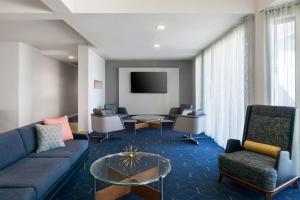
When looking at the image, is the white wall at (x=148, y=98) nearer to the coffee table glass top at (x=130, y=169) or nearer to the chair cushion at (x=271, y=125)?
the chair cushion at (x=271, y=125)

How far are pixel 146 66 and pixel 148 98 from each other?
1281 mm

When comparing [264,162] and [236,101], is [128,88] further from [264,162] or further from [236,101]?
[264,162]

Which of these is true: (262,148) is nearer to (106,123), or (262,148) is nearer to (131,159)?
(131,159)

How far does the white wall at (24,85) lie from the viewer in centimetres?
605

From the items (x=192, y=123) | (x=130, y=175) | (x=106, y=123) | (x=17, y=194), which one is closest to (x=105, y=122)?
(x=106, y=123)

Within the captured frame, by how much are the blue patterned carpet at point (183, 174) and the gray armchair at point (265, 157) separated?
177 millimetres

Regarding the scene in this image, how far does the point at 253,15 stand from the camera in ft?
11.7

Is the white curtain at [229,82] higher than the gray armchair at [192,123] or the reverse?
higher

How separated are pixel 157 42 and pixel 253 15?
2557 mm

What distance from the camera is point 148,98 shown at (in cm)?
854

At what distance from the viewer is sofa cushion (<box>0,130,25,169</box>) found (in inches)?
96.0

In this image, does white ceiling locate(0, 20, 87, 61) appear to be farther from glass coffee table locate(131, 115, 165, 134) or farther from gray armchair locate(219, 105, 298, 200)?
gray armchair locate(219, 105, 298, 200)

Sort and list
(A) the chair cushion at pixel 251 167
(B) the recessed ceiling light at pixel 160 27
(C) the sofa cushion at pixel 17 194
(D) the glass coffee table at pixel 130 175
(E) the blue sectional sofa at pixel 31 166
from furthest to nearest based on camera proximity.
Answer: (B) the recessed ceiling light at pixel 160 27
(A) the chair cushion at pixel 251 167
(D) the glass coffee table at pixel 130 175
(E) the blue sectional sofa at pixel 31 166
(C) the sofa cushion at pixel 17 194

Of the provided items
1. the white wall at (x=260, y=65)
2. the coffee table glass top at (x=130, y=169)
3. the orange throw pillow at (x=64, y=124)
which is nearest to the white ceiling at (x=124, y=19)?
the white wall at (x=260, y=65)
